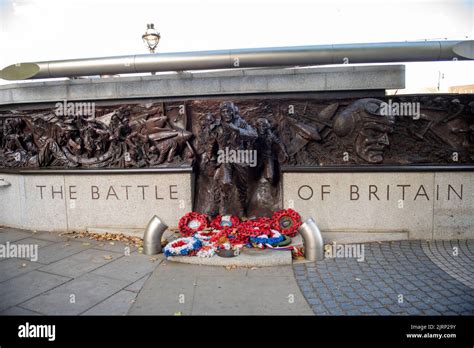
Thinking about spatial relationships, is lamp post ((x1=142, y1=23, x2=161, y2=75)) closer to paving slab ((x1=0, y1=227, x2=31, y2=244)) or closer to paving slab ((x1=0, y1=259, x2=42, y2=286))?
paving slab ((x1=0, y1=227, x2=31, y2=244))

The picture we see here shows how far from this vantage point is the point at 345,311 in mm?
4555

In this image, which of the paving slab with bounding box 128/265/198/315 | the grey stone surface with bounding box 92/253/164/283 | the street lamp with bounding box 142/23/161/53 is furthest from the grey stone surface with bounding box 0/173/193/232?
the street lamp with bounding box 142/23/161/53

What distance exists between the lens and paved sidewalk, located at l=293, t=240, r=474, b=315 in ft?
15.2

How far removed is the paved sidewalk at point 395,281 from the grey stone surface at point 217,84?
12.5 ft

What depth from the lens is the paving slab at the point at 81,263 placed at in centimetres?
617

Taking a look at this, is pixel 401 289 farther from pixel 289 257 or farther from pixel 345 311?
pixel 289 257

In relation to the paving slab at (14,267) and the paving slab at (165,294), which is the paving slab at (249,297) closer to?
the paving slab at (165,294)

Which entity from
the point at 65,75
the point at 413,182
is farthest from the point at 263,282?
the point at 65,75

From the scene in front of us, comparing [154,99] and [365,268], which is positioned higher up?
[154,99]

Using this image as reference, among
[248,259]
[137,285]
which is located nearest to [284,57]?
[248,259]

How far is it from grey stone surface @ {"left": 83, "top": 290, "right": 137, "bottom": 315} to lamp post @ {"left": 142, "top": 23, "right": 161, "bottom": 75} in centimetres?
1114

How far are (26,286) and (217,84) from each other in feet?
18.8

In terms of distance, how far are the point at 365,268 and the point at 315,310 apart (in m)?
1.92

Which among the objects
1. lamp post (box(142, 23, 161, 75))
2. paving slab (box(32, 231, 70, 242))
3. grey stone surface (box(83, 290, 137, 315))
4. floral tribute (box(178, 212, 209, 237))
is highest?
lamp post (box(142, 23, 161, 75))
